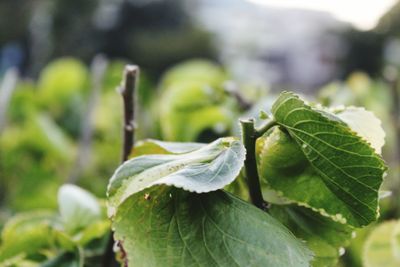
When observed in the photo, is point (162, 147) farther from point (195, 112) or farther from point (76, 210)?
point (195, 112)

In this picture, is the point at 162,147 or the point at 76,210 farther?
the point at 76,210

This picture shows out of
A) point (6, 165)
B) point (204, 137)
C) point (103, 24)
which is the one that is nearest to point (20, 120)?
point (6, 165)

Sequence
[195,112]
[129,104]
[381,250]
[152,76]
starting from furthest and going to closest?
1. [152,76]
2. [195,112]
3. [381,250]
4. [129,104]

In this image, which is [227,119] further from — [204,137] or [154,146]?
[154,146]

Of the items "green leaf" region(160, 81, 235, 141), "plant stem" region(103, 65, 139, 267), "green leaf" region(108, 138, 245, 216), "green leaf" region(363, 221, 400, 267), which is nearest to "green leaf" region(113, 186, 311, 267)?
"green leaf" region(108, 138, 245, 216)

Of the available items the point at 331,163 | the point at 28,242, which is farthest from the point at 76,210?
the point at 331,163

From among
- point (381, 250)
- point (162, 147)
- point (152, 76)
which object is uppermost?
point (152, 76)

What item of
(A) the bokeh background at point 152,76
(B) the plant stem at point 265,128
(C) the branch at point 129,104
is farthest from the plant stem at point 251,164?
(A) the bokeh background at point 152,76

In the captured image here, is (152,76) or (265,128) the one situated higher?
(152,76)
